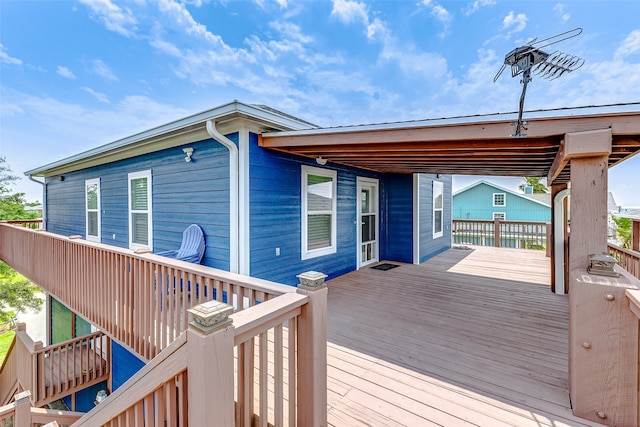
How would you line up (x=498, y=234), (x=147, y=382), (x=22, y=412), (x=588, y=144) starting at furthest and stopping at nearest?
1. (x=498, y=234)
2. (x=22, y=412)
3. (x=588, y=144)
4. (x=147, y=382)

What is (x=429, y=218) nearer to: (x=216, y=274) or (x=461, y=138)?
(x=461, y=138)

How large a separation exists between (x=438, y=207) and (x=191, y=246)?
23.0 ft

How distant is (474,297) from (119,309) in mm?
4890

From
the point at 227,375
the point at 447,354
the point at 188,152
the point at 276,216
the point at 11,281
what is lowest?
the point at 11,281

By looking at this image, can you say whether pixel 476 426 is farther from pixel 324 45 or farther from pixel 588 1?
pixel 324 45

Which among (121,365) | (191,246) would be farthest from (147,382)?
(121,365)

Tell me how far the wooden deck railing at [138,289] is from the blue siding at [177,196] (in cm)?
112

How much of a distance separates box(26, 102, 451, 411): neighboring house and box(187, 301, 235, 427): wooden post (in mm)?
2799

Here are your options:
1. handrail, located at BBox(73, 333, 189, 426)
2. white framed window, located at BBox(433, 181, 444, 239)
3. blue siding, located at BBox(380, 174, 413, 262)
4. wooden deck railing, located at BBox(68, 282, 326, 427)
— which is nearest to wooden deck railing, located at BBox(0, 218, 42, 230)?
wooden deck railing, located at BBox(68, 282, 326, 427)

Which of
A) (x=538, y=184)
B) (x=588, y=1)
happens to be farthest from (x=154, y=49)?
(x=538, y=184)

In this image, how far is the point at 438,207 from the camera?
8.48m

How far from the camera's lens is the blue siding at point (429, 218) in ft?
24.0

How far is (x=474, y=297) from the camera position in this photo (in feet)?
14.8

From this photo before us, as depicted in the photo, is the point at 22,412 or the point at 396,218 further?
the point at 396,218
